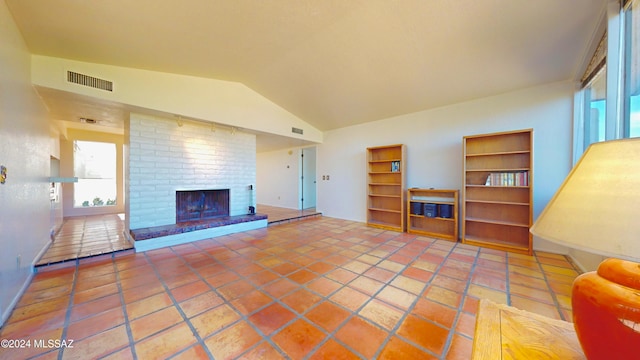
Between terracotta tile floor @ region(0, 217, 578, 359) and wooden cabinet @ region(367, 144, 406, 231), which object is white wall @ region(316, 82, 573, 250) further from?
terracotta tile floor @ region(0, 217, 578, 359)

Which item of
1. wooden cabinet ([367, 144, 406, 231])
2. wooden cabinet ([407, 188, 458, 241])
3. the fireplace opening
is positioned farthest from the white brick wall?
wooden cabinet ([407, 188, 458, 241])

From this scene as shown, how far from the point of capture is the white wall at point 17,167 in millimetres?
1784

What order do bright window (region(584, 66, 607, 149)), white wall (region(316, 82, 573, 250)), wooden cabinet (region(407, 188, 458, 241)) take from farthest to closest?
wooden cabinet (region(407, 188, 458, 241)), white wall (region(316, 82, 573, 250)), bright window (region(584, 66, 607, 149))

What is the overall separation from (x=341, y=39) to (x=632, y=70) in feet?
8.92

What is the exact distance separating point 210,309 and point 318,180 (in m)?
4.61

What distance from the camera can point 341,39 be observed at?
2.86m

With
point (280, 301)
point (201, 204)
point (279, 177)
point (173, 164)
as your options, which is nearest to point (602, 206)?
point (280, 301)

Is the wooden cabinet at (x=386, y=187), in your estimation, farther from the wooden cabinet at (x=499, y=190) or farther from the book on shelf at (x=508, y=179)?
the book on shelf at (x=508, y=179)

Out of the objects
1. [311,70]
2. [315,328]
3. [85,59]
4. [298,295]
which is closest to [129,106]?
[85,59]

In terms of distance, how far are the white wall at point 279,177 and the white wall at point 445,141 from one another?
114 cm

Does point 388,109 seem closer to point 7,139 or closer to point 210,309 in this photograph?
point 210,309

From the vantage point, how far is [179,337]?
153 centimetres

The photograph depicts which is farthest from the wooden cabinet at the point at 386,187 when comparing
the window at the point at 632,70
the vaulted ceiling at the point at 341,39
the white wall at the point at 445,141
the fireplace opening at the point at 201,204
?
the fireplace opening at the point at 201,204

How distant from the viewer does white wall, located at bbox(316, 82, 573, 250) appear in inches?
125
